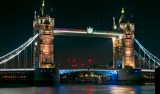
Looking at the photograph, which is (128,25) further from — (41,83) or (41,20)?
(41,83)

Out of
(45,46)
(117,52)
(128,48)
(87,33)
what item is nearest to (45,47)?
(45,46)

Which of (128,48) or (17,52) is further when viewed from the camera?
(128,48)

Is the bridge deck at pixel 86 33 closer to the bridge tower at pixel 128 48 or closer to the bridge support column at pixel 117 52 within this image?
the bridge support column at pixel 117 52

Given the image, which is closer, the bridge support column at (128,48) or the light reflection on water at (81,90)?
the light reflection on water at (81,90)

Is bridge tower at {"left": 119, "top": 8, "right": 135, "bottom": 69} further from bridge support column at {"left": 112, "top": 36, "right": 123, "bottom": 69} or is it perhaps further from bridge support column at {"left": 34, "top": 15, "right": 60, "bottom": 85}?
bridge support column at {"left": 34, "top": 15, "right": 60, "bottom": 85}

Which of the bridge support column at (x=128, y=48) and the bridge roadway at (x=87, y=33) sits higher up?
the bridge roadway at (x=87, y=33)

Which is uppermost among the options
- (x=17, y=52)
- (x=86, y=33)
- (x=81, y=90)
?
(x=86, y=33)

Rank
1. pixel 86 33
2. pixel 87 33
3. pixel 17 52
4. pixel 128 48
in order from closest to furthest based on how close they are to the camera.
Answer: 1. pixel 17 52
2. pixel 86 33
3. pixel 87 33
4. pixel 128 48

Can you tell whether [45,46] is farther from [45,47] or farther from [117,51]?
[117,51]

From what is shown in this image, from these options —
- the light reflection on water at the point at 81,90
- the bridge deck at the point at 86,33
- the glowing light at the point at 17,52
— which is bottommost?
the light reflection on water at the point at 81,90

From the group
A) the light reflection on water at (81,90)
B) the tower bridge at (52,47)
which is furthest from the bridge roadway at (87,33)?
the light reflection on water at (81,90)

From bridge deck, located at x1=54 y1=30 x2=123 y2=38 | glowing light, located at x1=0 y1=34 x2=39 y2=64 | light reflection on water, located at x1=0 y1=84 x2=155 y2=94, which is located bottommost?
light reflection on water, located at x1=0 y1=84 x2=155 y2=94

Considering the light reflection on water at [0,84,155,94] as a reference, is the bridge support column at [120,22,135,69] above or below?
above

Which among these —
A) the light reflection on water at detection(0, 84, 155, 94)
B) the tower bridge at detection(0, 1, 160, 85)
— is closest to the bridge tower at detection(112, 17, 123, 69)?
the tower bridge at detection(0, 1, 160, 85)
